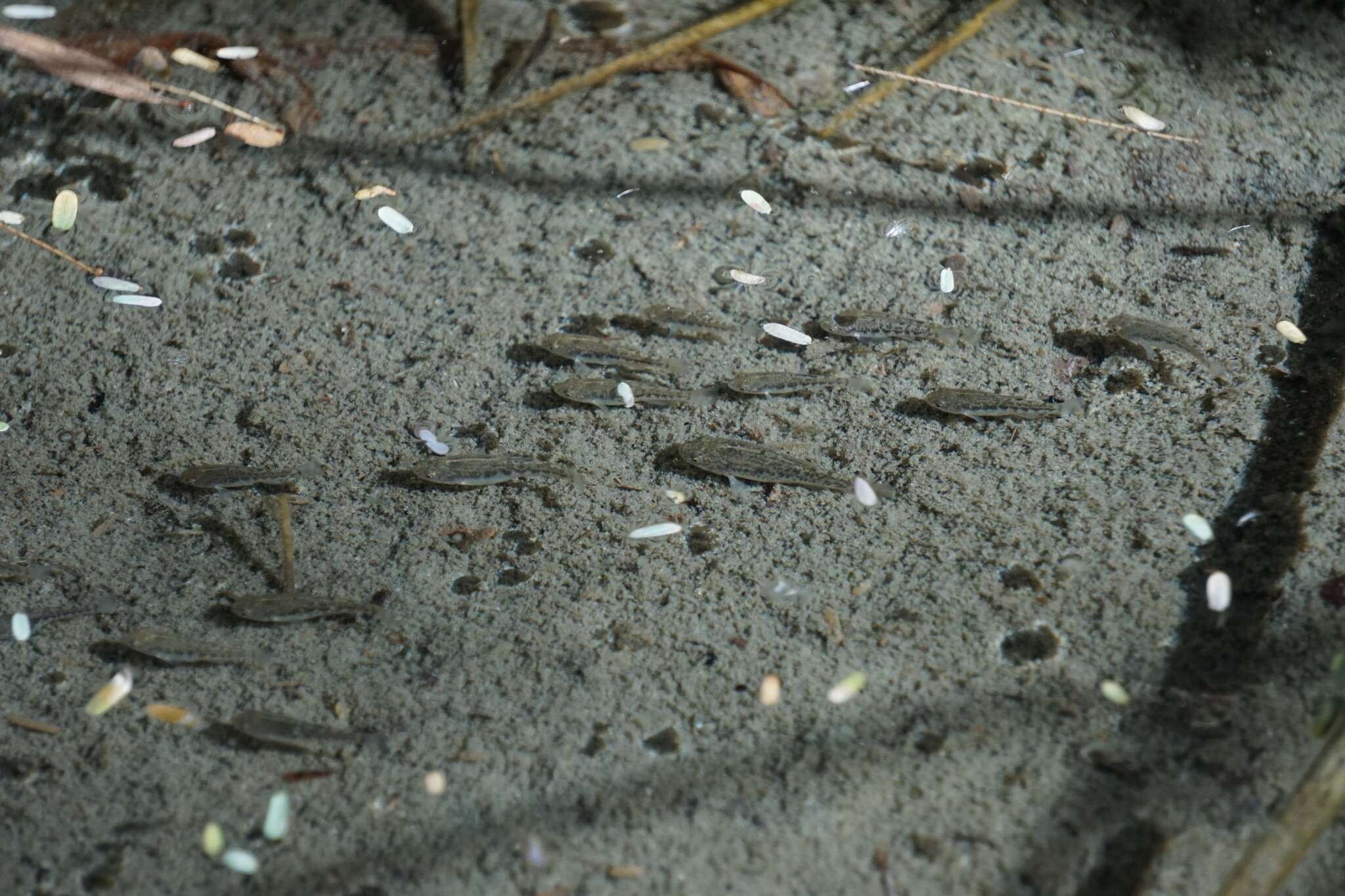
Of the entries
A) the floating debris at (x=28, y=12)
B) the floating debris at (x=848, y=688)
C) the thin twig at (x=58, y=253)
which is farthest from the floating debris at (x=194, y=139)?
the floating debris at (x=848, y=688)

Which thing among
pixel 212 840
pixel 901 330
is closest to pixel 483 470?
pixel 212 840

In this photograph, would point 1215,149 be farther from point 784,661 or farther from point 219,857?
point 219,857

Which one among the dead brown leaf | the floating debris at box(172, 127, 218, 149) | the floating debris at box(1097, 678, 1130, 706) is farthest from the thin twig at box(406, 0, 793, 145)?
the floating debris at box(1097, 678, 1130, 706)

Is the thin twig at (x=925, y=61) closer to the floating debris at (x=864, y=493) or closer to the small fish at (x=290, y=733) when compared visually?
the floating debris at (x=864, y=493)

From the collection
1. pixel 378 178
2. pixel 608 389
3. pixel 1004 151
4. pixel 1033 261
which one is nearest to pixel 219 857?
pixel 608 389

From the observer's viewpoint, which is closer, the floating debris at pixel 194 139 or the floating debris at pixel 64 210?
the floating debris at pixel 64 210

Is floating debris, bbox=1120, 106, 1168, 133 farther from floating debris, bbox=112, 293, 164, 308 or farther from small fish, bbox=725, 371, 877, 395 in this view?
floating debris, bbox=112, 293, 164, 308

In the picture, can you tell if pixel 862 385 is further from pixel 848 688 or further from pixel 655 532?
pixel 848 688
